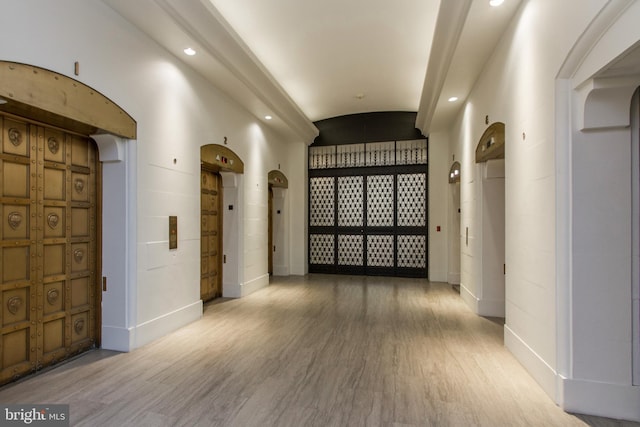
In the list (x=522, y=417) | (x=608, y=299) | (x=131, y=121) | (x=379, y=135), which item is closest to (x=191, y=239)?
(x=131, y=121)

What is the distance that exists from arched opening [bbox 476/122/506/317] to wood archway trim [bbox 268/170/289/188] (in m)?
4.40

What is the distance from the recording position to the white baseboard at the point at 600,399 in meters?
2.28

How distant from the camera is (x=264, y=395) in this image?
262 cm

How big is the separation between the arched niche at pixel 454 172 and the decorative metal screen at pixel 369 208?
3.30ft

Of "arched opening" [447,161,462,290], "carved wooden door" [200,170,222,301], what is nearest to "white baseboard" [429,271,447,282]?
"arched opening" [447,161,462,290]

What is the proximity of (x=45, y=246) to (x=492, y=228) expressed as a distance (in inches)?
209

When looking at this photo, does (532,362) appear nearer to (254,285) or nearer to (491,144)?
(491,144)

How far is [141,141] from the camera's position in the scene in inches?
144

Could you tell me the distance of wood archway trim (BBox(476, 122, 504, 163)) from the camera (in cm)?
386

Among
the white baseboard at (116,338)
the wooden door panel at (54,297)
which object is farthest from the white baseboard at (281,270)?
the wooden door panel at (54,297)

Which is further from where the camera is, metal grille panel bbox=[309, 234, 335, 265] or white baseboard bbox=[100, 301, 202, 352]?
metal grille panel bbox=[309, 234, 335, 265]

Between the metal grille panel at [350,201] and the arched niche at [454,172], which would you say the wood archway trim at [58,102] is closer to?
the arched niche at [454,172]

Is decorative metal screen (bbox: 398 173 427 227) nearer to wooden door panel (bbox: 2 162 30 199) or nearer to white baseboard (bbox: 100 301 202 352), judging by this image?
white baseboard (bbox: 100 301 202 352)

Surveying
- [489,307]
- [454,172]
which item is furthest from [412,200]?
[489,307]
